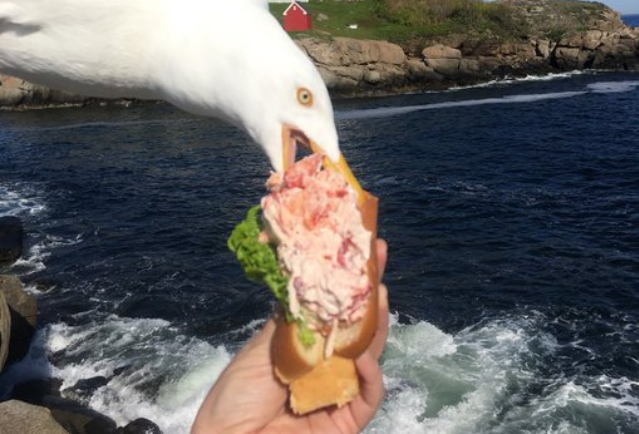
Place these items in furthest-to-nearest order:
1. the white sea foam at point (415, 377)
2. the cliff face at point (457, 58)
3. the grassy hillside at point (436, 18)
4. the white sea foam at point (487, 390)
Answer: the grassy hillside at point (436, 18)
the cliff face at point (457, 58)
the white sea foam at point (415, 377)
the white sea foam at point (487, 390)

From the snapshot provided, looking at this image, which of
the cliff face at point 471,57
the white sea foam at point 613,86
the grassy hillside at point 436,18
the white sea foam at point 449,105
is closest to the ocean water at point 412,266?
the white sea foam at point 449,105

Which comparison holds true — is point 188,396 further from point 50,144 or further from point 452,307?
point 50,144

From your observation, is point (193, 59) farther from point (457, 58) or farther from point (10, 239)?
point (457, 58)

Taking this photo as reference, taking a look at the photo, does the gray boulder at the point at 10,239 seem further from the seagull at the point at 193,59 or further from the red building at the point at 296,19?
the seagull at the point at 193,59

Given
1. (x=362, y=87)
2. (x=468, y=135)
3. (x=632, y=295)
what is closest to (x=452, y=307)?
(x=632, y=295)

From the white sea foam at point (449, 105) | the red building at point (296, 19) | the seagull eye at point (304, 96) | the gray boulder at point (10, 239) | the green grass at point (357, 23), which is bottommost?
the gray boulder at point (10, 239)

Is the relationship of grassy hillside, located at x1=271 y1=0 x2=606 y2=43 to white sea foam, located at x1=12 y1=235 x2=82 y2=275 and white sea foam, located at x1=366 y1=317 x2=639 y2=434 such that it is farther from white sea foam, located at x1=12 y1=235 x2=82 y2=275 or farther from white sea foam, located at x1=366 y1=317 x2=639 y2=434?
white sea foam, located at x1=366 y1=317 x2=639 y2=434

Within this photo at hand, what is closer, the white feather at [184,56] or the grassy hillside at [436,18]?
the white feather at [184,56]

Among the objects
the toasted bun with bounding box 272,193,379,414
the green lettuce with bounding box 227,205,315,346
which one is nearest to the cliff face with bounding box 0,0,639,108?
the green lettuce with bounding box 227,205,315,346
